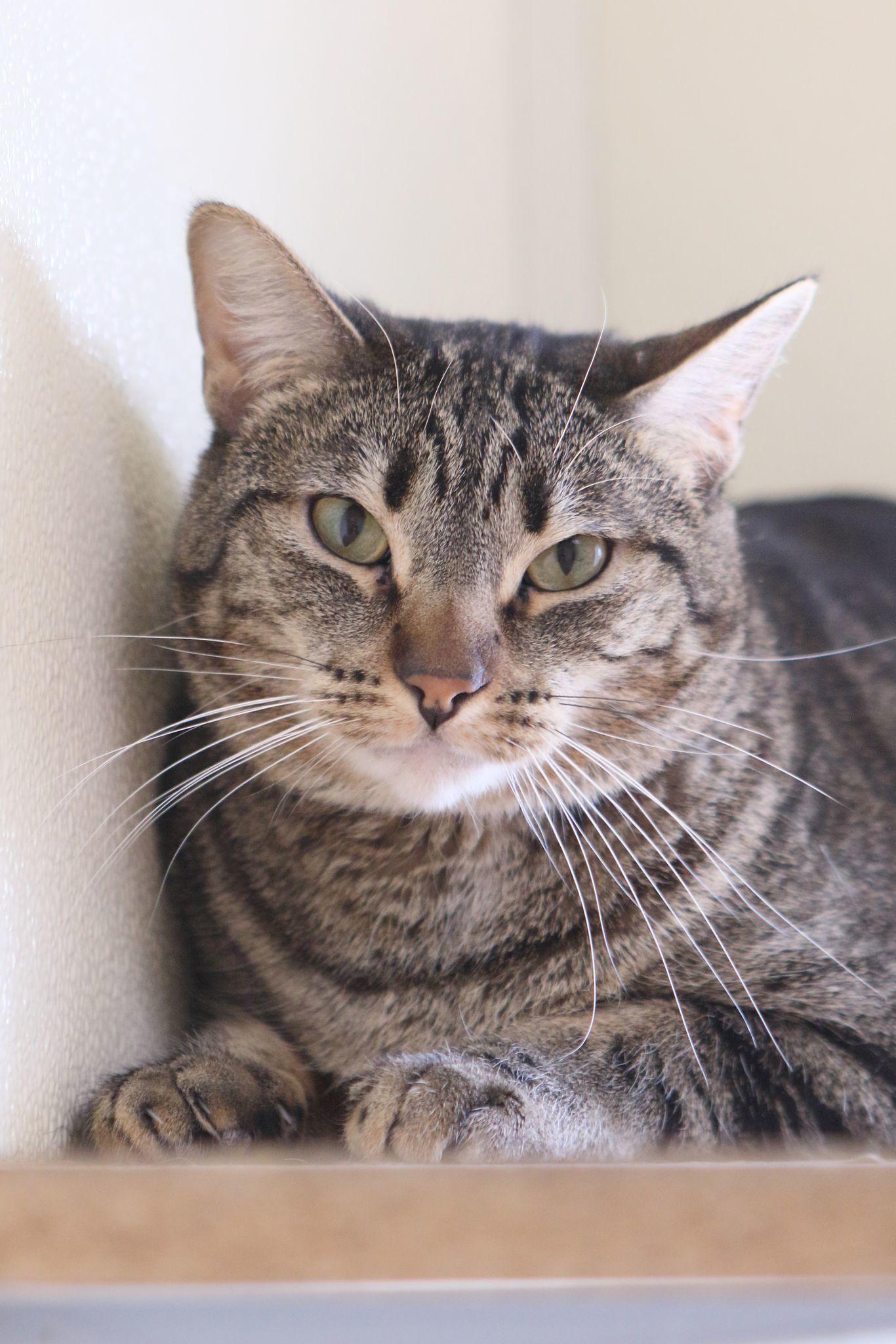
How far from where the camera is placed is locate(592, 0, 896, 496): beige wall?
2.35 metres

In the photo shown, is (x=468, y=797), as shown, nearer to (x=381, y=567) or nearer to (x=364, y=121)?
(x=381, y=567)

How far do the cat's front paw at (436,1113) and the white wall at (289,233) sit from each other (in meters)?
0.23

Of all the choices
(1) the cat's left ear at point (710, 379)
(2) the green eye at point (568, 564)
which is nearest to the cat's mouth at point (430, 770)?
(2) the green eye at point (568, 564)

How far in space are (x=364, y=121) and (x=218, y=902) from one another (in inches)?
47.5

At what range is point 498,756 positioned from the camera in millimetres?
1016

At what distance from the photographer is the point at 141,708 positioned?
1218 mm

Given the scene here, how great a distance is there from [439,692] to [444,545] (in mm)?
148

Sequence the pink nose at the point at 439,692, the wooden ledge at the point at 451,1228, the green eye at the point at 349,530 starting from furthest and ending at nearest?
the green eye at the point at 349,530, the pink nose at the point at 439,692, the wooden ledge at the point at 451,1228

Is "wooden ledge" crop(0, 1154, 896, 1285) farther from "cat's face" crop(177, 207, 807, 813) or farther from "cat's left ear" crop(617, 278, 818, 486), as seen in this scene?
"cat's left ear" crop(617, 278, 818, 486)

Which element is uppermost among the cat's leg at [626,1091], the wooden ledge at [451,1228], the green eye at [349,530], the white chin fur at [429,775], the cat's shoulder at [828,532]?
the green eye at [349,530]

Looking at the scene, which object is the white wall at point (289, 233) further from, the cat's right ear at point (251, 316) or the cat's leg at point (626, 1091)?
the cat's leg at point (626, 1091)

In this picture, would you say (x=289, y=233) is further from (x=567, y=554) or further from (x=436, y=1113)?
(x=436, y=1113)

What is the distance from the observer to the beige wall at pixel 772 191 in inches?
92.6

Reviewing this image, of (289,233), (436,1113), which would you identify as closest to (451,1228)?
(436,1113)
